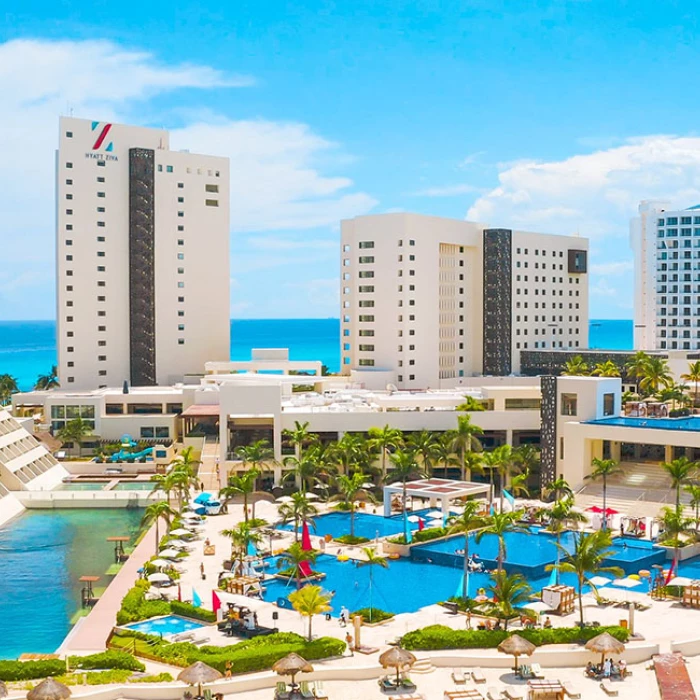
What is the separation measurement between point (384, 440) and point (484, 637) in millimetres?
31653

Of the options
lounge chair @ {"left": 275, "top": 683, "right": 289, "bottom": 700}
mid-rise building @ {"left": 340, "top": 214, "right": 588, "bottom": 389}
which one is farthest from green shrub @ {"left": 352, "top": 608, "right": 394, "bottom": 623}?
mid-rise building @ {"left": 340, "top": 214, "right": 588, "bottom": 389}

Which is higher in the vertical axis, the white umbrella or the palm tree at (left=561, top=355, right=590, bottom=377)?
the palm tree at (left=561, top=355, right=590, bottom=377)

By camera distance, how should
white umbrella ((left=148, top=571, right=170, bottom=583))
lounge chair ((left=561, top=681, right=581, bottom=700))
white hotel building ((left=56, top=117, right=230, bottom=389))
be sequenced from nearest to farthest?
1. lounge chair ((left=561, top=681, right=581, bottom=700))
2. white umbrella ((left=148, top=571, right=170, bottom=583))
3. white hotel building ((left=56, top=117, right=230, bottom=389))

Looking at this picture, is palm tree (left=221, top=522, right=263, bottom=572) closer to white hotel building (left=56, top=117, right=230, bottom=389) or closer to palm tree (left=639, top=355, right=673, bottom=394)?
palm tree (left=639, top=355, right=673, bottom=394)

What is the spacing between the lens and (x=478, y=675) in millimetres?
33625

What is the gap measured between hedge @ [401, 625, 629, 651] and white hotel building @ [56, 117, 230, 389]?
71.2 m

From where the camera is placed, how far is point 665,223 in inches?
5335

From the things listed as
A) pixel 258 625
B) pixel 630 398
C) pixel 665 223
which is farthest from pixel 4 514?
pixel 665 223

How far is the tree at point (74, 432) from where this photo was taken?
278 feet

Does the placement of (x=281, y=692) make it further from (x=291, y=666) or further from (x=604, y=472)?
(x=604, y=472)

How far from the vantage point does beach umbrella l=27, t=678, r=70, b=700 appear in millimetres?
29156

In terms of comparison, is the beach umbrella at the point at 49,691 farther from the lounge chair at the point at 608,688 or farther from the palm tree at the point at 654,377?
the palm tree at the point at 654,377

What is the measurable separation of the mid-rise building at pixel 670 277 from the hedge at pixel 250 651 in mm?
108841

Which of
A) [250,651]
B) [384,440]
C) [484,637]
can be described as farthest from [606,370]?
[250,651]
